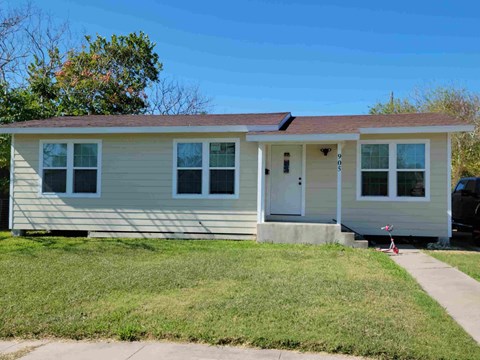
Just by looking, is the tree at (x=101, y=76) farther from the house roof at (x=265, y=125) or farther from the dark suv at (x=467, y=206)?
the dark suv at (x=467, y=206)

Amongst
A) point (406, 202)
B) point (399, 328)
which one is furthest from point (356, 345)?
point (406, 202)

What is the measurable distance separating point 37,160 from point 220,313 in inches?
347

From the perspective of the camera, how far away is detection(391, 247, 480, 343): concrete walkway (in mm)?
4496

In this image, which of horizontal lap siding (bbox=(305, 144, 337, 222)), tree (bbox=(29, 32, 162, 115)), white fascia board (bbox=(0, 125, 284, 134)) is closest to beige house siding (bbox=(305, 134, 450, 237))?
horizontal lap siding (bbox=(305, 144, 337, 222))

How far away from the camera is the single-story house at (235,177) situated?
9.98 meters

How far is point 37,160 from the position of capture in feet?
36.6

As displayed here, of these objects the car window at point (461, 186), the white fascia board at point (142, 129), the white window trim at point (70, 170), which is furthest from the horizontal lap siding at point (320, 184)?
the white window trim at point (70, 170)

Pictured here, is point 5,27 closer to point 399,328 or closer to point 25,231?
point 25,231

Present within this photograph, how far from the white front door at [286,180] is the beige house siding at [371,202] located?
0.27 metres

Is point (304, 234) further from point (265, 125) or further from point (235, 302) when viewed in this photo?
point (235, 302)

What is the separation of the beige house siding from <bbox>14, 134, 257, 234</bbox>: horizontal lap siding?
1.63 meters

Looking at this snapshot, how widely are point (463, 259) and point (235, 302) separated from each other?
5693 mm

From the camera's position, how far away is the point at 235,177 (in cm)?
1050

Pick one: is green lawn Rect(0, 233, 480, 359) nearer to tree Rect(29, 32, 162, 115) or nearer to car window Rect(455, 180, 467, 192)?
car window Rect(455, 180, 467, 192)
